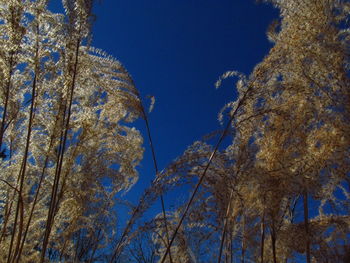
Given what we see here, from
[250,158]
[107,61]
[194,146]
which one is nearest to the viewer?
[194,146]

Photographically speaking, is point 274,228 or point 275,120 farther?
point 275,120

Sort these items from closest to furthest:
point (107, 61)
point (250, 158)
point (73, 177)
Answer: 1. point (107, 61)
2. point (250, 158)
3. point (73, 177)

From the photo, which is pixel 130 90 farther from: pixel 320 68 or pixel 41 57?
pixel 320 68

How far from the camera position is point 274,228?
9.60 ft

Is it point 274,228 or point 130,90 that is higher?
point 130,90

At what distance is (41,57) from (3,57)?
0.27m

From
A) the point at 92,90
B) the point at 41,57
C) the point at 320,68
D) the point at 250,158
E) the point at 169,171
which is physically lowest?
the point at 169,171

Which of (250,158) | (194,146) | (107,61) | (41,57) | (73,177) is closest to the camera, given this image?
(194,146)

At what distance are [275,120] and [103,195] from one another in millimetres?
1873

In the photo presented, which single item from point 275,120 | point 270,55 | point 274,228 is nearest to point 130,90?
point 270,55

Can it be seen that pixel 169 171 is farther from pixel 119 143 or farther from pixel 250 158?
pixel 119 143

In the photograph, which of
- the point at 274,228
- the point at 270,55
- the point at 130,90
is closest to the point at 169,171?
the point at 130,90

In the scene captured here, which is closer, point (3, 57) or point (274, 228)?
point (3, 57)

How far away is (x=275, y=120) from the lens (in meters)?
3.15
